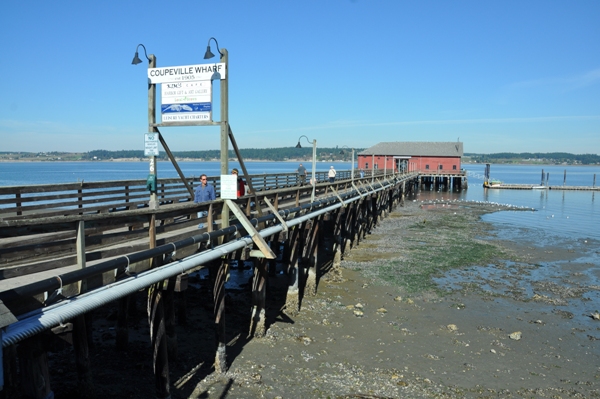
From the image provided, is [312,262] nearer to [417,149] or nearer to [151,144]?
[151,144]

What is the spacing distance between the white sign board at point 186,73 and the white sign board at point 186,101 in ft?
0.30

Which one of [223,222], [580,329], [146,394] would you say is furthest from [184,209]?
[580,329]

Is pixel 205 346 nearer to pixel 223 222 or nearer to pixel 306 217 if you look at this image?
pixel 223 222

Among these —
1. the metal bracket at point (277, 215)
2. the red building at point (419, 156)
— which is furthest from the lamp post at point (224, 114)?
the red building at point (419, 156)

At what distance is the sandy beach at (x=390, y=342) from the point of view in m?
10.1

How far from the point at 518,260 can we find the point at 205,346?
60.5 feet

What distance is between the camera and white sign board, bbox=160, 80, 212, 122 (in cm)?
1000

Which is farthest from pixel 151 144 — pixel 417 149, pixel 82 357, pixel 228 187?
pixel 417 149

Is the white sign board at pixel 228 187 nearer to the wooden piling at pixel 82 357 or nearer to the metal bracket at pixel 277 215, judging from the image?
the metal bracket at pixel 277 215

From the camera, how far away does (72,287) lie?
616 cm

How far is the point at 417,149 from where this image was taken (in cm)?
9038

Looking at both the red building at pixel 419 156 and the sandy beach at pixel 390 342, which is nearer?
the sandy beach at pixel 390 342

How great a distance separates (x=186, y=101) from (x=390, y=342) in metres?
7.98

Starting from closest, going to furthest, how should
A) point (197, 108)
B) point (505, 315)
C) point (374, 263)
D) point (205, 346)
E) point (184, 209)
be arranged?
point (184, 209), point (197, 108), point (205, 346), point (505, 315), point (374, 263)
